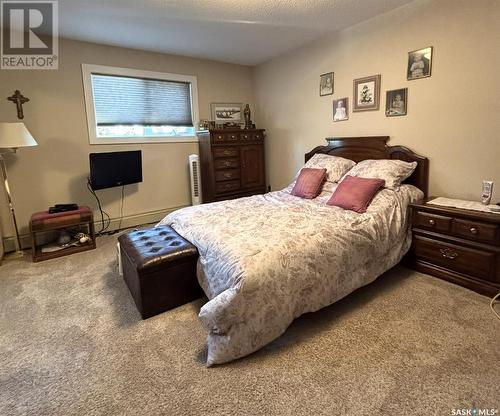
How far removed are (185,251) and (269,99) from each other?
355 cm

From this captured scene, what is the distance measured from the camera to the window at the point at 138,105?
12.7 feet

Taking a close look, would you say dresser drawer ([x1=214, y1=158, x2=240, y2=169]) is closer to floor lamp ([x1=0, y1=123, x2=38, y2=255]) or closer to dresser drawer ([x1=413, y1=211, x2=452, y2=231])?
floor lamp ([x1=0, y1=123, x2=38, y2=255])

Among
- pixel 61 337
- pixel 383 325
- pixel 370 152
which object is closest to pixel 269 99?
pixel 370 152

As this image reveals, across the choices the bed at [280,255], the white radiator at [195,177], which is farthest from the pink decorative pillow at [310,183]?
the white radiator at [195,177]

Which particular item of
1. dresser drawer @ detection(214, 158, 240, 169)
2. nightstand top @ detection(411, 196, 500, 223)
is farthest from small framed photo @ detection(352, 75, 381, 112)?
dresser drawer @ detection(214, 158, 240, 169)

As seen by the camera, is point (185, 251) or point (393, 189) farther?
point (393, 189)

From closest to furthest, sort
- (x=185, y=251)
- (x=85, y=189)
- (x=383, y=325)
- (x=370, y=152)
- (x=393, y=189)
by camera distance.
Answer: (x=383, y=325), (x=185, y=251), (x=393, y=189), (x=370, y=152), (x=85, y=189)

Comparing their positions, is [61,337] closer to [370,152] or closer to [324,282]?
[324,282]

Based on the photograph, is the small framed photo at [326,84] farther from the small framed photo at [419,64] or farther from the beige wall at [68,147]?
the beige wall at [68,147]

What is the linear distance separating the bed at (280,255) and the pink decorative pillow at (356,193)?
0.23 feet

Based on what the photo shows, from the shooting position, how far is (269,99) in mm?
4867

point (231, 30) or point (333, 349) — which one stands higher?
point (231, 30)

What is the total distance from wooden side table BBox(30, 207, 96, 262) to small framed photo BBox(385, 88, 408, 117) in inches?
141

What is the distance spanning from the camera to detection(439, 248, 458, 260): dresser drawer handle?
236 centimetres
